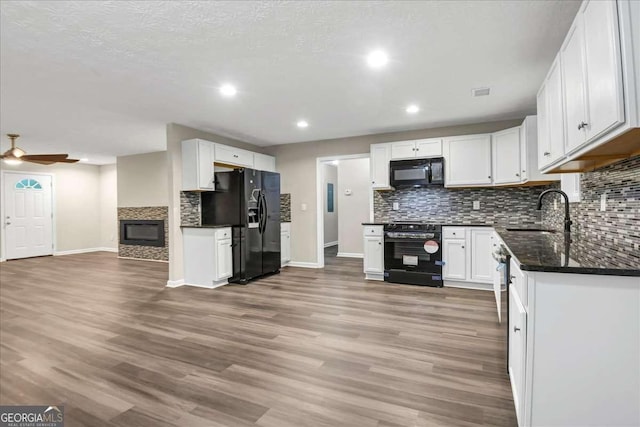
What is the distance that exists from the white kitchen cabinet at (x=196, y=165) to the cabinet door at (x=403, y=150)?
9.11 ft

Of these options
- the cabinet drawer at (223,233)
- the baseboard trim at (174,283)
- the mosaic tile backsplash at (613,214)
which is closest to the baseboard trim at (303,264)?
the cabinet drawer at (223,233)

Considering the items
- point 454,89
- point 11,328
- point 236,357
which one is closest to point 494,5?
point 454,89

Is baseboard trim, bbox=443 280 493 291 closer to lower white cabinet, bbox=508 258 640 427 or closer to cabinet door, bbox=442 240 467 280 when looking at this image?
cabinet door, bbox=442 240 467 280

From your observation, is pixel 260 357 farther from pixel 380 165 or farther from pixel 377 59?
pixel 380 165

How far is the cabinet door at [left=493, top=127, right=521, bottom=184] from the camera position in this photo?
13.5 ft

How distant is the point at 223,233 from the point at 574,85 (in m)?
4.13

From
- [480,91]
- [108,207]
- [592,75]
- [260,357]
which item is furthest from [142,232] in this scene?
[592,75]

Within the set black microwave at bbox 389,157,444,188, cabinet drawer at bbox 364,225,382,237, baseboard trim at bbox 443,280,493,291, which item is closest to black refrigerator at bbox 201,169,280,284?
cabinet drawer at bbox 364,225,382,237

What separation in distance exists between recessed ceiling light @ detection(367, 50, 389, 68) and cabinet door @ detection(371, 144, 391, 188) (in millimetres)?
2258

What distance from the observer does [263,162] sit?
5.92 meters

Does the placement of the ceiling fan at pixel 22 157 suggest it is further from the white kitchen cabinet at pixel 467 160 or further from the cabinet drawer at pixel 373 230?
the white kitchen cabinet at pixel 467 160

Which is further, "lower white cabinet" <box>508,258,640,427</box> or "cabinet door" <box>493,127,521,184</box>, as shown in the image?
"cabinet door" <box>493,127,521,184</box>

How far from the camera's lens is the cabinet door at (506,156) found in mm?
4109

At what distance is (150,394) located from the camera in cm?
195
